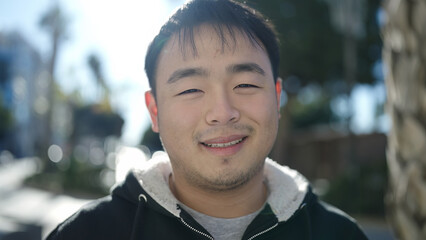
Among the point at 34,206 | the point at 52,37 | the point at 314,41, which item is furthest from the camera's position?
the point at 52,37

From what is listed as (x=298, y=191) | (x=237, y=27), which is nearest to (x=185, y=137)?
(x=237, y=27)

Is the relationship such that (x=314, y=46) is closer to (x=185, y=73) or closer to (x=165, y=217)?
(x=185, y=73)

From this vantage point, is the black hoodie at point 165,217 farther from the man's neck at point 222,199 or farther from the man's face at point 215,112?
the man's face at point 215,112

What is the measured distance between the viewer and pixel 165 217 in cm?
214

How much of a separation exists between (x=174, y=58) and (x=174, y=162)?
527 mm

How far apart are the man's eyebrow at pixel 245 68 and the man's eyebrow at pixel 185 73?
0.42 feet

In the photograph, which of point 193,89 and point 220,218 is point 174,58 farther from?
point 220,218

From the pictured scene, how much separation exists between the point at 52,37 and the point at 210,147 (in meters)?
22.3

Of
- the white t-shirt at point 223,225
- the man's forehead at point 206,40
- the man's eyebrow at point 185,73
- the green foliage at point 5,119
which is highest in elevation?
the man's forehead at point 206,40

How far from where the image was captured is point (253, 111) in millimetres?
2045

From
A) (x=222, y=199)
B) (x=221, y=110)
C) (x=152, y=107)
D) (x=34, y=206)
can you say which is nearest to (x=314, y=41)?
(x=34, y=206)

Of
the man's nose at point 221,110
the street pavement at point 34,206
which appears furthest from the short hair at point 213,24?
the street pavement at point 34,206

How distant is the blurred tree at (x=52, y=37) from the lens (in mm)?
20797

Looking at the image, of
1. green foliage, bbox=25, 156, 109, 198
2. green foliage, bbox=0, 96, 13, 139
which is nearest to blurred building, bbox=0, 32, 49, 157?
green foliage, bbox=0, 96, 13, 139
